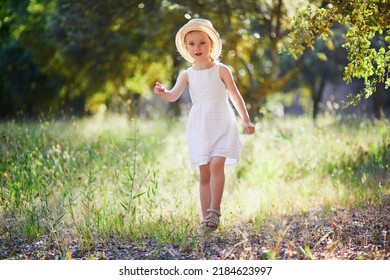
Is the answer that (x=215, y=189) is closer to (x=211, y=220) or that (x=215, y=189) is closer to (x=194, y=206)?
(x=211, y=220)

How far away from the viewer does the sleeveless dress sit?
4.39 metres

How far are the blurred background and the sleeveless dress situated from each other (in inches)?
48.4

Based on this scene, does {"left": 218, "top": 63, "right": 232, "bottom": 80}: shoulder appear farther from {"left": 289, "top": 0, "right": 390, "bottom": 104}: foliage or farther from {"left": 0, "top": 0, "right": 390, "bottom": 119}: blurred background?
{"left": 0, "top": 0, "right": 390, "bottom": 119}: blurred background

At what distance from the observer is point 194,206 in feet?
15.6

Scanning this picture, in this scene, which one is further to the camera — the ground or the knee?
the knee

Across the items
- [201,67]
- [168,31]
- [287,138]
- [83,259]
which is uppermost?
[168,31]

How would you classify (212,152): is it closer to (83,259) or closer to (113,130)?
(83,259)

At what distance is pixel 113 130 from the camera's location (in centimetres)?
968

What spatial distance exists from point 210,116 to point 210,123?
5 centimetres

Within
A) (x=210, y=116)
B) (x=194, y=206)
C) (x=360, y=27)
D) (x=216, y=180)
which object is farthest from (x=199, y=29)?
(x=194, y=206)

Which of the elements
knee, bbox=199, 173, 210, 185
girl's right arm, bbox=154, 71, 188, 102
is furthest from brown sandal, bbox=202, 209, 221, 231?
girl's right arm, bbox=154, 71, 188, 102

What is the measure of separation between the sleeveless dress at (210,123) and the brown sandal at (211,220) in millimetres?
387

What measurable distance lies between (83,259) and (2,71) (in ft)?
44.9
